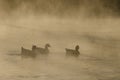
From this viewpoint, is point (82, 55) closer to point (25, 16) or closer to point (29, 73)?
point (29, 73)

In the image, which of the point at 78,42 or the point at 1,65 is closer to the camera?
the point at 1,65

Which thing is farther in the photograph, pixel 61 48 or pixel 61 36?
pixel 61 36

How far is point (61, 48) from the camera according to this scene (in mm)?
13641

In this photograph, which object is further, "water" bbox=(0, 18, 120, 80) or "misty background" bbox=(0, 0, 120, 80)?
"misty background" bbox=(0, 0, 120, 80)

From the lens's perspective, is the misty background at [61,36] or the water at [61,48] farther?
the misty background at [61,36]

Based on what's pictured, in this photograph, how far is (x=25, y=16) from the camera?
22281mm

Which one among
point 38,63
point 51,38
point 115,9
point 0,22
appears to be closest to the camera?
point 38,63

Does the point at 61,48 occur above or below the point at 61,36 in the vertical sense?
below

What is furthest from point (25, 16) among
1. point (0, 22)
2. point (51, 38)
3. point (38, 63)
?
point (38, 63)

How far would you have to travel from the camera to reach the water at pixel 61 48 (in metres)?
9.77

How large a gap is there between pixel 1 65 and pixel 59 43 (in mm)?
4753

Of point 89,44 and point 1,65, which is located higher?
point 89,44

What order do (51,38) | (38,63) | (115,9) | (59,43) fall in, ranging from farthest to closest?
(115,9), (51,38), (59,43), (38,63)

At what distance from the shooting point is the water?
9.77 m
